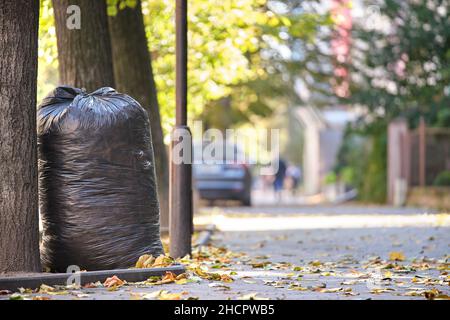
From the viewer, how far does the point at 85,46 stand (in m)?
11.9

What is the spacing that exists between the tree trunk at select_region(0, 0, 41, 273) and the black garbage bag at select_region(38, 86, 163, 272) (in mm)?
519

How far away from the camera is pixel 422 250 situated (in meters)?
13.0

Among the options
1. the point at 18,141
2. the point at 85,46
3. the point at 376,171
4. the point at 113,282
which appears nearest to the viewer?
the point at 113,282

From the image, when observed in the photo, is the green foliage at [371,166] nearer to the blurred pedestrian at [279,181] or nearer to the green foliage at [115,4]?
the blurred pedestrian at [279,181]

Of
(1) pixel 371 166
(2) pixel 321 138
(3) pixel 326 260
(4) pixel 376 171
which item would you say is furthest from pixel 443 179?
(2) pixel 321 138

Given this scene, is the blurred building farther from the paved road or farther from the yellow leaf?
the yellow leaf

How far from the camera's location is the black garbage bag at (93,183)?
30.1 ft

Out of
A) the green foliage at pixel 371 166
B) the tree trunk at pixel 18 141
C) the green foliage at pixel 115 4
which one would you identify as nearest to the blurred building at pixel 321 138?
the green foliage at pixel 371 166

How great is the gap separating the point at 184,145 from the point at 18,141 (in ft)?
9.16

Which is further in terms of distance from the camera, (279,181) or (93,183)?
(279,181)

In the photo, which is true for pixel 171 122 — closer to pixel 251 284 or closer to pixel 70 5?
pixel 70 5

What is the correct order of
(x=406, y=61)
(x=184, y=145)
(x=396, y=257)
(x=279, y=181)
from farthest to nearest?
(x=279, y=181) < (x=406, y=61) < (x=396, y=257) < (x=184, y=145)

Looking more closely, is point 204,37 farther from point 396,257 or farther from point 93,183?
point 93,183
